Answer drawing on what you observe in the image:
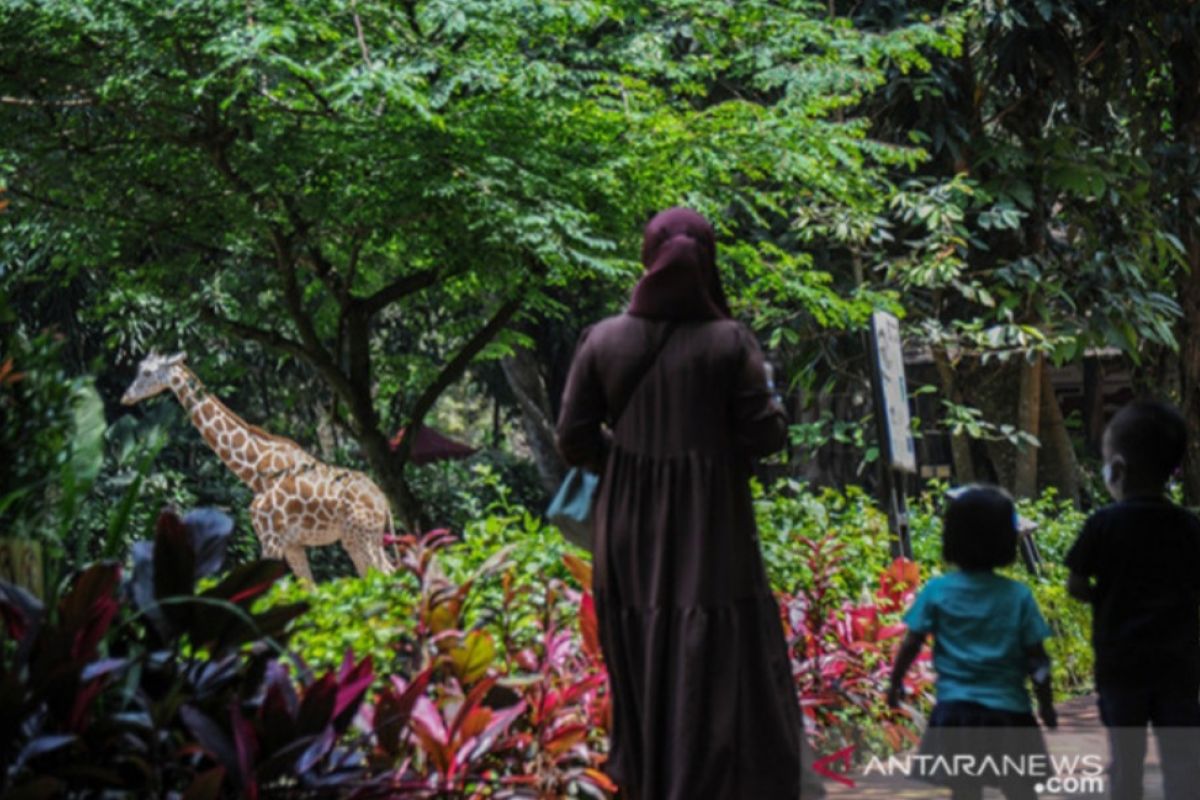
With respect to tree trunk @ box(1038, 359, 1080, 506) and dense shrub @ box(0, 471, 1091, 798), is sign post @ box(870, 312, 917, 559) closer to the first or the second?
dense shrub @ box(0, 471, 1091, 798)

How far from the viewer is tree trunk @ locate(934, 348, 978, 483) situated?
1780cm

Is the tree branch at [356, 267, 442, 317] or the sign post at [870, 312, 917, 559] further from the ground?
the tree branch at [356, 267, 442, 317]

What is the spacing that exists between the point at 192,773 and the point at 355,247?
7.67m

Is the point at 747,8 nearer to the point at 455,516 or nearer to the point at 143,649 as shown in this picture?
the point at 143,649

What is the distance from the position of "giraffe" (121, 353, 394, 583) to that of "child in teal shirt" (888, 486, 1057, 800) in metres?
9.58

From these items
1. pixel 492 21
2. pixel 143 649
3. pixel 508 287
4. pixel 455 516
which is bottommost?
pixel 455 516

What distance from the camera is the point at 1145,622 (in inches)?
224

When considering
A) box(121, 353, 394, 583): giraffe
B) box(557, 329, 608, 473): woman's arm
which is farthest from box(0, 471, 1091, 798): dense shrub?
box(121, 353, 394, 583): giraffe

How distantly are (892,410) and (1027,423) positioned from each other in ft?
32.5

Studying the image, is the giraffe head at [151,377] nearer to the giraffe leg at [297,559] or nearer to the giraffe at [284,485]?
the giraffe at [284,485]

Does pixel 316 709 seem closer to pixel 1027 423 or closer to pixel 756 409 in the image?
pixel 756 409

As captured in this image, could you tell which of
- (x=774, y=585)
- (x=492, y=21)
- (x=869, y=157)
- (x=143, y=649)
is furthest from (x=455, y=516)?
(x=143, y=649)

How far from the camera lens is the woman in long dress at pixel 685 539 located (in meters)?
5.61

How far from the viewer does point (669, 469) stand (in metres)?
5.71
